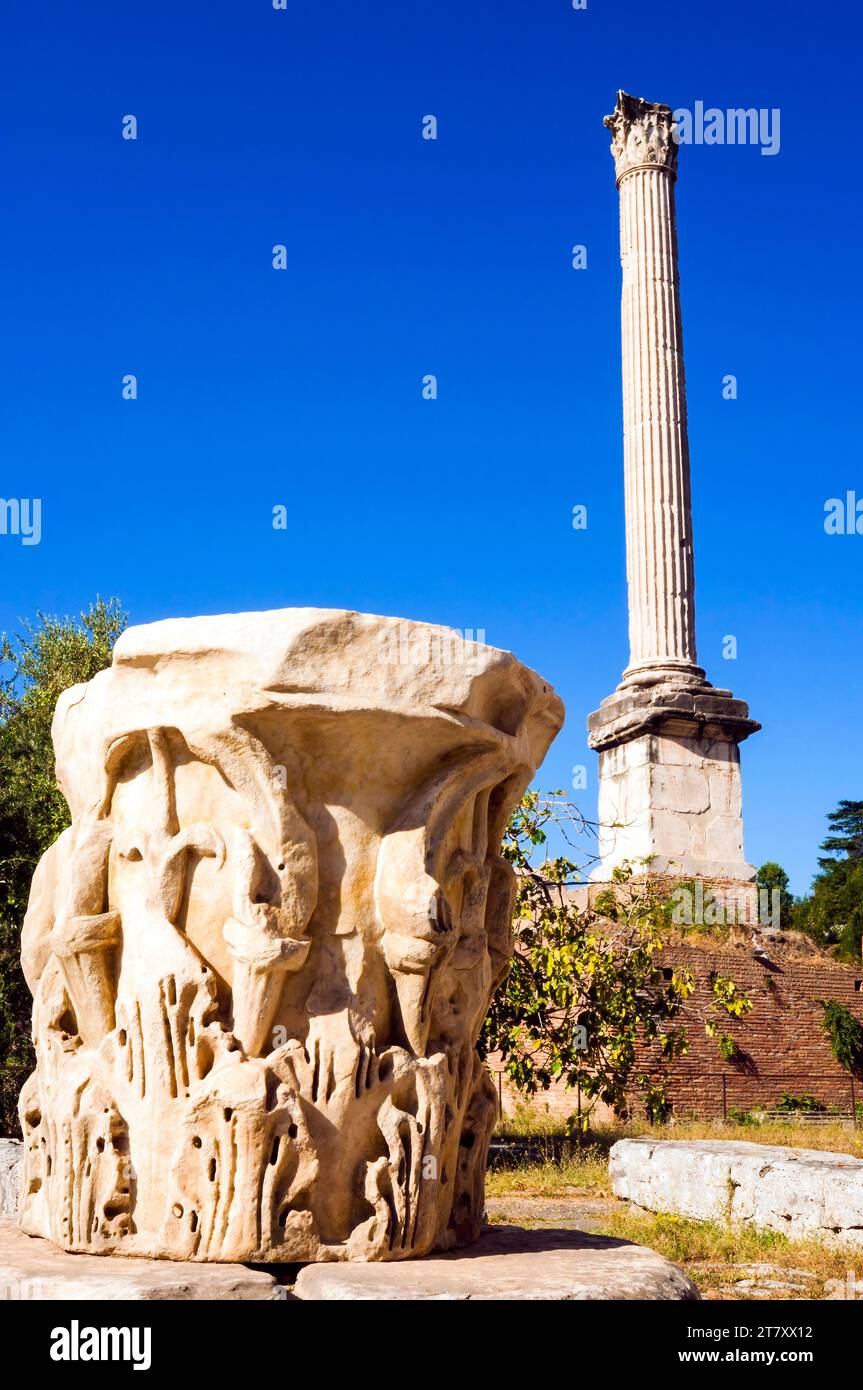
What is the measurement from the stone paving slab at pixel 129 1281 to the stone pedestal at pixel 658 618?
38.1ft

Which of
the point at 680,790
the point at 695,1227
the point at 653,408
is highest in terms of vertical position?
the point at 653,408

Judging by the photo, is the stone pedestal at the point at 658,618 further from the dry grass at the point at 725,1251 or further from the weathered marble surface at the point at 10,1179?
the weathered marble surface at the point at 10,1179

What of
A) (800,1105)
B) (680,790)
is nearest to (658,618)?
(680,790)

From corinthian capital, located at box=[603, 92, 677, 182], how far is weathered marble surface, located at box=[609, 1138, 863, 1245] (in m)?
14.2

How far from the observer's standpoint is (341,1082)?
3.73 m

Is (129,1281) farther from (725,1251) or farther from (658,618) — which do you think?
(658,618)

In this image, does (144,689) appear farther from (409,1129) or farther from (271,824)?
(409,1129)

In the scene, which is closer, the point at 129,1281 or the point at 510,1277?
the point at 129,1281

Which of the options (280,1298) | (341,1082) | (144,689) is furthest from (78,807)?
(280,1298)

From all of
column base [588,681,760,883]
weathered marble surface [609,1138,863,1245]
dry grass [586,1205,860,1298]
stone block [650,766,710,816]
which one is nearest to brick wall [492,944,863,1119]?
column base [588,681,760,883]

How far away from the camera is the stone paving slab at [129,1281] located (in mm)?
3229

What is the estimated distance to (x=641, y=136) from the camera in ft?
62.4

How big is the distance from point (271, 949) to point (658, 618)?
1412cm
